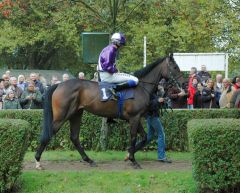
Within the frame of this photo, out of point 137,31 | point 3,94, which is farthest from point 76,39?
point 3,94

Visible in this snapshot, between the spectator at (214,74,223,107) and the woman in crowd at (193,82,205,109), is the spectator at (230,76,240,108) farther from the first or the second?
the spectator at (214,74,223,107)

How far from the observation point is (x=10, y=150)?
9039 mm

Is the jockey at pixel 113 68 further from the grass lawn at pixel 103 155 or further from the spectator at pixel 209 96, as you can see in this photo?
the spectator at pixel 209 96

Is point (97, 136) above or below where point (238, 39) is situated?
below

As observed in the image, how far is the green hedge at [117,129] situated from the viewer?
1352 cm

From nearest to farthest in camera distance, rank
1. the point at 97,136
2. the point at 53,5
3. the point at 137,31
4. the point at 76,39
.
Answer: the point at 97,136 → the point at 53,5 → the point at 137,31 → the point at 76,39

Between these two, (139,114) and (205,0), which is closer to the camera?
(139,114)

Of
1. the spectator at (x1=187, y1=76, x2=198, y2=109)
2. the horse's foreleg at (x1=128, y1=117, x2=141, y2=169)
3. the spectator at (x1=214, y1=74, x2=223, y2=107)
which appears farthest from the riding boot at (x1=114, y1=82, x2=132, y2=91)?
the spectator at (x1=214, y1=74, x2=223, y2=107)

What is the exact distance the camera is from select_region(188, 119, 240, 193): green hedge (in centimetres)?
858

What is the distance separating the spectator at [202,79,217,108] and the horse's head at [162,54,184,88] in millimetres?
4048

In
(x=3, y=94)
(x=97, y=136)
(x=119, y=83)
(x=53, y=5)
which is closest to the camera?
(x=119, y=83)

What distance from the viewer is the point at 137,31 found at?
25562mm

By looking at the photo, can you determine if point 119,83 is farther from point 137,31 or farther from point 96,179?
point 137,31

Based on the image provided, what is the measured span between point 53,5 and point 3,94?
328cm
